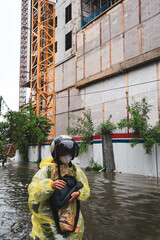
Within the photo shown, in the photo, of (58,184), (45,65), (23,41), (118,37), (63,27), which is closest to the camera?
(58,184)

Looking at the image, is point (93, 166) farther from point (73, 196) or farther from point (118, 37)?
point (73, 196)

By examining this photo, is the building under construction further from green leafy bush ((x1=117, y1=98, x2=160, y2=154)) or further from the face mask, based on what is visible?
the face mask

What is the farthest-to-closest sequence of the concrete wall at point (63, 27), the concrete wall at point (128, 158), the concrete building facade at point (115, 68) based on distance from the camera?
the concrete wall at point (63, 27)
the concrete building facade at point (115, 68)
the concrete wall at point (128, 158)

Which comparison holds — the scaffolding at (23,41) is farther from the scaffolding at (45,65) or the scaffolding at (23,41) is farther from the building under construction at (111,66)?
the building under construction at (111,66)

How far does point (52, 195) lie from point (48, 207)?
22 cm

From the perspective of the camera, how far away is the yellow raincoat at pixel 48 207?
106 inches

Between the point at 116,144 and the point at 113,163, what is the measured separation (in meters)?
1.15

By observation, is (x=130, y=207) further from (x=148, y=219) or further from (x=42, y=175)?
(x=42, y=175)

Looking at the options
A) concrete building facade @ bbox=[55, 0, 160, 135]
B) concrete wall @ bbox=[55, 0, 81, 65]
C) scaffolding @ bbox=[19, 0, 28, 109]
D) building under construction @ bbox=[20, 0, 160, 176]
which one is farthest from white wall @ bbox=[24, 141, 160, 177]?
scaffolding @ bbox=[19, 0, 28, 109]

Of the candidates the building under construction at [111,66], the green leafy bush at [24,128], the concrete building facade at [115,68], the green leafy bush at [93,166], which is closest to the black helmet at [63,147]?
the concrete building facade at [115,68]

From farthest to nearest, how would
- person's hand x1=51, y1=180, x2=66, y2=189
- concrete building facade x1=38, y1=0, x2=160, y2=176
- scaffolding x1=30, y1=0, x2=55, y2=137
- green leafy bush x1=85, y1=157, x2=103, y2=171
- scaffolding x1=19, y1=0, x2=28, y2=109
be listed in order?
scaffolding x1=19, y1=0, x2=28, y2=109, scaffolding x1=30, y1=0, x2=55, y2=137, green leafy bush x1=85, y1=157, x2=103, y2=171, concrete building facade x1=38, y1=0, x2=160, y2=176, person's hand x1=51, y1=180, x2=66, y2=189

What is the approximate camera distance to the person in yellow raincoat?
269 centimetres

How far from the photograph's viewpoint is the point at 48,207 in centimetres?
286

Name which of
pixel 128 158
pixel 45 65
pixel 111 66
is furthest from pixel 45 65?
pixel 128 158
